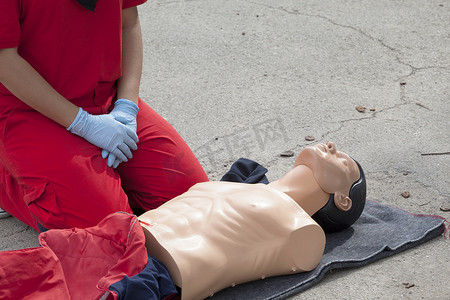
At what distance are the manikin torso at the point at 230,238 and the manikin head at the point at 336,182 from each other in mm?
200

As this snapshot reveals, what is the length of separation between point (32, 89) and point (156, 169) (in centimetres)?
62

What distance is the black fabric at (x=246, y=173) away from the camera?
2.88 m

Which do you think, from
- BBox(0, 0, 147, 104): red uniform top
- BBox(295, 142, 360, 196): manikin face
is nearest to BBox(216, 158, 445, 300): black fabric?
BBox(295, 142, 360, 196): manikin face

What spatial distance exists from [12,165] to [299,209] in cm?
113

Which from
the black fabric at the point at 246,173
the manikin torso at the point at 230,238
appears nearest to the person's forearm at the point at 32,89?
the manikin torso at the point at 230,238

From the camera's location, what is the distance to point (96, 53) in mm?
2682

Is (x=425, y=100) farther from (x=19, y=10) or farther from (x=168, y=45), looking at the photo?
(x=19, y=10)

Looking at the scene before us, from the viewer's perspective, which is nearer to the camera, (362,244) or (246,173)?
(362,244)

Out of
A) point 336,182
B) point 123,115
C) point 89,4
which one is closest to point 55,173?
point 123,115

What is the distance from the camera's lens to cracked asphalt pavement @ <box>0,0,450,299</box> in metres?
2.83

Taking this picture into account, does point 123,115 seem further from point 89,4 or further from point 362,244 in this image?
point 362,244

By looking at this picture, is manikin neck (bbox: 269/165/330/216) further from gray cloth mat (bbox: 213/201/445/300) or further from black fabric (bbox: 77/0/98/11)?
black fabric (bbox: 77/0/98/11)

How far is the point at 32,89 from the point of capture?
8.28ft

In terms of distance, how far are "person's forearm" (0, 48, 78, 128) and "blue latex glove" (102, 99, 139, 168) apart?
0.62 ft
